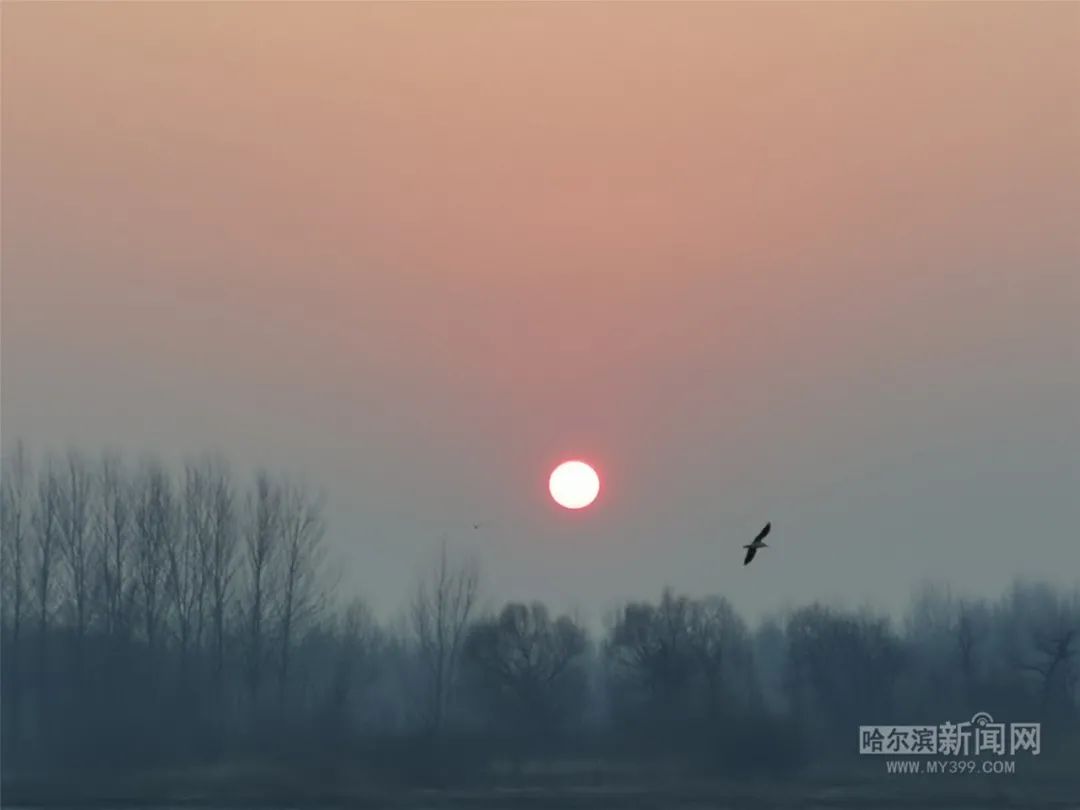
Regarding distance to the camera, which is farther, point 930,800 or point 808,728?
point 808,728

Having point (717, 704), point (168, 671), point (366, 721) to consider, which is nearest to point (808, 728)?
point (717, 704)

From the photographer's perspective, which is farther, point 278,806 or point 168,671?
point 168,671

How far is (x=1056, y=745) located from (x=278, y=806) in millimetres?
18791

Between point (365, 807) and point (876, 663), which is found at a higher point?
point (876, 663)

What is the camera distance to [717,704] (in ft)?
142

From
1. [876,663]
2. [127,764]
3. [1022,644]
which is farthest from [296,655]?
[1022,644]

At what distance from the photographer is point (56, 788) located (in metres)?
40.0

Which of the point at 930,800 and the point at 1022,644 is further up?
the point at 1022,644

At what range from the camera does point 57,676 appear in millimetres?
44094

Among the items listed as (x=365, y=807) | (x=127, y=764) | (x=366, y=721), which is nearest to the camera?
(x=365, y=807)

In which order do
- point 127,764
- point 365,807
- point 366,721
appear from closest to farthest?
point 365,807, point 127,764, point 366,721

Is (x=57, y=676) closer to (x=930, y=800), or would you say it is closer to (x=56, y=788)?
(x=56, y=788)

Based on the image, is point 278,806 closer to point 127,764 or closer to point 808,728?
point 127,764

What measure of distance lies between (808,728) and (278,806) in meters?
13.5
